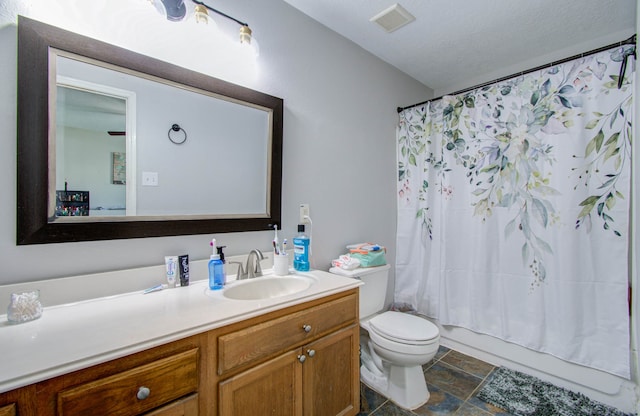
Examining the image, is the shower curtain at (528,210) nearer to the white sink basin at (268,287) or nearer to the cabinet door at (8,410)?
the white sink basin at (268,287)

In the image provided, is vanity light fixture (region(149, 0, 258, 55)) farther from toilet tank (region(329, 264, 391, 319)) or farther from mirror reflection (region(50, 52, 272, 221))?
toilet tank (region(329, 264, 391, 319))

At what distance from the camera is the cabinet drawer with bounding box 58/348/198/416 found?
694 mm

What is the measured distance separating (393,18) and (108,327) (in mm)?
2113

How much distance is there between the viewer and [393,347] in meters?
1.63

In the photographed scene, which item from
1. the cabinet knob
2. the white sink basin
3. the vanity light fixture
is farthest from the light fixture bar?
the cabinet knob

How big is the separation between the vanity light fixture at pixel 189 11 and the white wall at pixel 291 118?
0.06 meters

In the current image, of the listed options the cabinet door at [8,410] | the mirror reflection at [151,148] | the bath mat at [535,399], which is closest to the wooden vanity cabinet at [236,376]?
the cabinet door at [8,410]

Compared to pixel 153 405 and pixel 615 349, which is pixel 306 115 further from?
pixel 615 349

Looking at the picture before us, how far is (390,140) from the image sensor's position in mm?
2471

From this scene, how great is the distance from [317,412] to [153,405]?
2.38 ft

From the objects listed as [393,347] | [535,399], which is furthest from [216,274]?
[535,399]

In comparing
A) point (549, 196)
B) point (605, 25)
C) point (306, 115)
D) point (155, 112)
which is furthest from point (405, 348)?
point (605, 25)

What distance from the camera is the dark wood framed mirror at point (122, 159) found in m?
0.99

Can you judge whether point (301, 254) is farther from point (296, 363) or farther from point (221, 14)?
point (221, 14)
